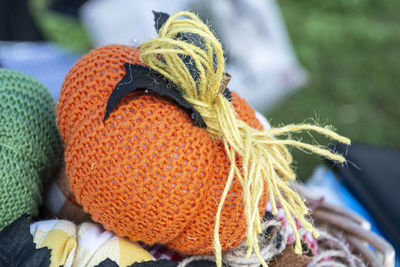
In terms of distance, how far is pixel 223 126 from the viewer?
0.46 m

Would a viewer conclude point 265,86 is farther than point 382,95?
No

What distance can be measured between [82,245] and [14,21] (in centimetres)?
122

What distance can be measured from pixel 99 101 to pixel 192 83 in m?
0.11

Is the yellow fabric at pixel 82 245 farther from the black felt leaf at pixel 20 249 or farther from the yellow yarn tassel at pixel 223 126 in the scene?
the yellow yarn tassel at pixel 223 126

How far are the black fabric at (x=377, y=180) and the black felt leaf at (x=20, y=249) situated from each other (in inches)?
25.9

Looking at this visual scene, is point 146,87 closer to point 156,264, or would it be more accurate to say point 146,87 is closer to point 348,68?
point 156,264

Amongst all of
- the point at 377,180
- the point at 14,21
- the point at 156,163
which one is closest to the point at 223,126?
the point at 156,163

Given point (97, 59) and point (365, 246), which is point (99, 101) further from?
point (365, 246)

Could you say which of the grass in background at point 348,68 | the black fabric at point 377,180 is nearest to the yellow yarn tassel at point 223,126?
the black fabric at point 377,180

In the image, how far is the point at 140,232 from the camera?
48 cm

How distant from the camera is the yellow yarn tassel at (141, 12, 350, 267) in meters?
0.45

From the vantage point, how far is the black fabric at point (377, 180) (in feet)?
2.92

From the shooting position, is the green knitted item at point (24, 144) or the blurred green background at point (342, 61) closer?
the green knitted item at point (24, 144)

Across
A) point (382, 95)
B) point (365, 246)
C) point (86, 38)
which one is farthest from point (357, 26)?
point (365, 246)
